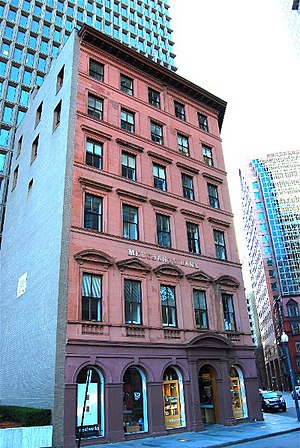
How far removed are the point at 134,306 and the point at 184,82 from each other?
18.6 metres

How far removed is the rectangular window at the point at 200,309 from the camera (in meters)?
23.5

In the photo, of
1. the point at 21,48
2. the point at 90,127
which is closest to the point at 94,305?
the point at 90,127

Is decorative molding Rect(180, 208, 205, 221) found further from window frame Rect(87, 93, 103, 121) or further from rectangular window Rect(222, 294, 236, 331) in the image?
window frame Rect(87, 93, 103, 121)

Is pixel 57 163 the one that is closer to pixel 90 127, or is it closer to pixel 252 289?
pixel 90 127

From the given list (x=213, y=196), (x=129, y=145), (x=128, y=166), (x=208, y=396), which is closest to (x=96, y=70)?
(x=129, y=145)

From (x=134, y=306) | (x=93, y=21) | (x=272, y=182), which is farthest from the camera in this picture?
(x=272, y=182)

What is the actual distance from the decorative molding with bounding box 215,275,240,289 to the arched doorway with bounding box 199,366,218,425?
17.8 ft

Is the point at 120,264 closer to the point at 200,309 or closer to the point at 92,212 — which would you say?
the point at 92,212

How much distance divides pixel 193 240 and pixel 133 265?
6.07 metres

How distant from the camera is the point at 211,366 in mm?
22719

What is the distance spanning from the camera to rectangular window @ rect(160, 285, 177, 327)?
72.1 feet

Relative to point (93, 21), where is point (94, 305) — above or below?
below

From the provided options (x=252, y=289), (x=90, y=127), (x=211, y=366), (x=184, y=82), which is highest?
(x=252, y=289)

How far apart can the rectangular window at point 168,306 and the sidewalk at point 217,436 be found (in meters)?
5.64
